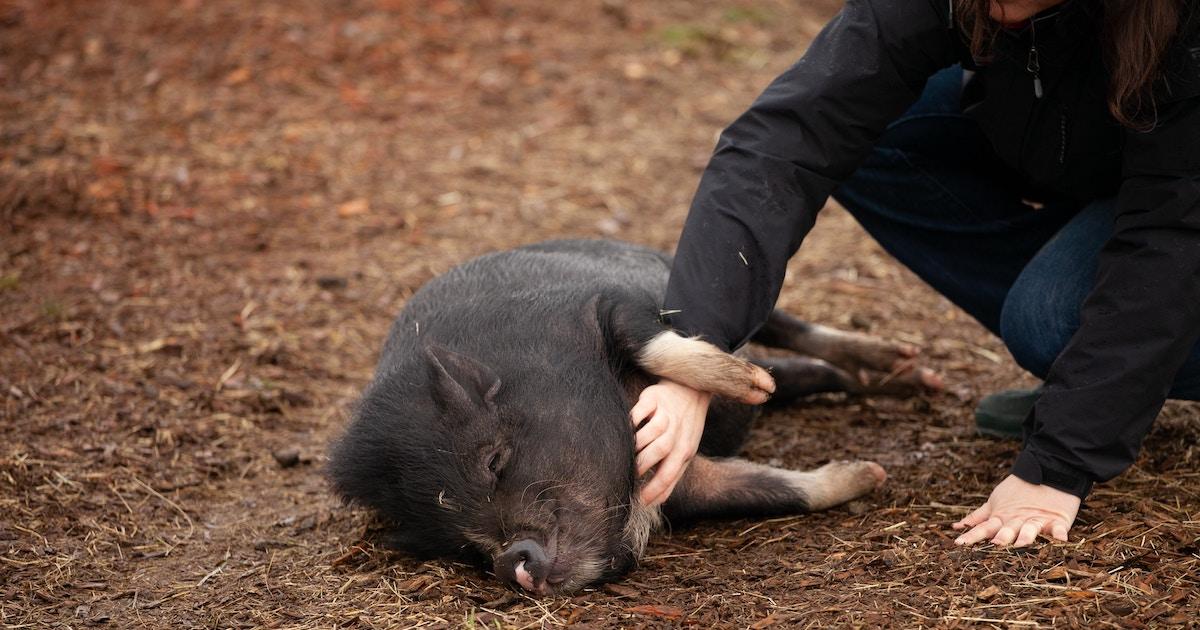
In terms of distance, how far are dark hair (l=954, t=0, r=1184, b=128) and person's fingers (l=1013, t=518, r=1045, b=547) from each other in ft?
3.12

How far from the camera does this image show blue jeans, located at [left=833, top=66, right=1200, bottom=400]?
11.1ft

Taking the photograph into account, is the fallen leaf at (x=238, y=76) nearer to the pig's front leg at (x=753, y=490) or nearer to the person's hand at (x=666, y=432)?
the pig's front leg at (x=753, y=490)

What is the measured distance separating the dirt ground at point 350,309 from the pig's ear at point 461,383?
0.46m

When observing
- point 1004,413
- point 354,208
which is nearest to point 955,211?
point 1004,413

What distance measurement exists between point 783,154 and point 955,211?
1003mm

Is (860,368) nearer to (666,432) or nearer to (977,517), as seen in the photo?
(977,517)

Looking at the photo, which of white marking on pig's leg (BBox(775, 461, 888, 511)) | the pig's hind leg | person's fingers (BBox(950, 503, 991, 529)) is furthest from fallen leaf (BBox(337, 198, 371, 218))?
person's fingers (BBox(950, 503, 991, 529))

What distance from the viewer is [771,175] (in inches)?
108

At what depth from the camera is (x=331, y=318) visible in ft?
16.2

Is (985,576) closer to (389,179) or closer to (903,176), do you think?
(903,176)

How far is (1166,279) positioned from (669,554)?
4.63 ft

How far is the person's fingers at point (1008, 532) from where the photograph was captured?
2662mm

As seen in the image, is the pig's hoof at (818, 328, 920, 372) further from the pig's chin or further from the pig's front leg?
the pig's chin

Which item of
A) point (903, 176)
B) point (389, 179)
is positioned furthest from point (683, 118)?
point (903, 176)
